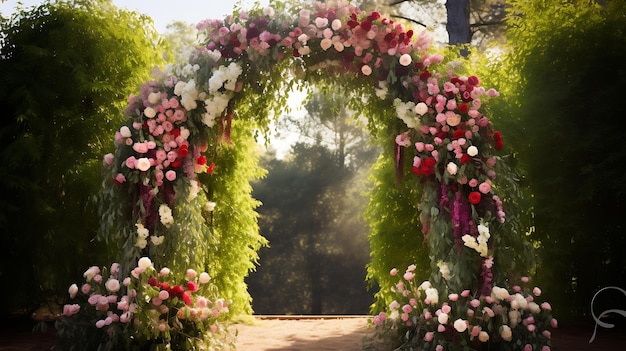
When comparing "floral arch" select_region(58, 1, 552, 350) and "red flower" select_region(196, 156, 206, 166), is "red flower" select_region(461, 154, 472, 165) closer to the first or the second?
"floral arch" select_region(58, 1, 552, 350)

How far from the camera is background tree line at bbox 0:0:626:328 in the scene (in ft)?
24.3

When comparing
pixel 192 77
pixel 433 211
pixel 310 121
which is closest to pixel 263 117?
pixel 192 77

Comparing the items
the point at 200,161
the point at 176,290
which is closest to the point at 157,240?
the point at 176,290

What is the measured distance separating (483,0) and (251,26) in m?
8.86

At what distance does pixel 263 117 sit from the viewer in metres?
5.77

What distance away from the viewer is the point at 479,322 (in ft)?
15.0

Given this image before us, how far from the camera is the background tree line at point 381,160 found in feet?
24.3

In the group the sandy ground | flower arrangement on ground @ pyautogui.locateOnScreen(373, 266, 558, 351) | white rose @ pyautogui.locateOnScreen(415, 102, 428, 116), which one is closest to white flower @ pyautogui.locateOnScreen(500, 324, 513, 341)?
flower arrangement on ground @ pyautogui.locateOnScreen(373, 266, 558, 351)

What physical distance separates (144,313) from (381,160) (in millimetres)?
3728

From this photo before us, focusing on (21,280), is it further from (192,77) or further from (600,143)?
(600,143)

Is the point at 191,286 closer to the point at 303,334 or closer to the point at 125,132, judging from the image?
the point at 125,132

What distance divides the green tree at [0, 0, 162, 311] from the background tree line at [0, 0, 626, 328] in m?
0.02

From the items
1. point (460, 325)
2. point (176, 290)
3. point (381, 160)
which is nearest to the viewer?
point (460, 325)

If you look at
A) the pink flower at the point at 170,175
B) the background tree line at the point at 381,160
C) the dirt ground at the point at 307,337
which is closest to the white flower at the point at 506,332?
the dirt ground at the point at 307,337
